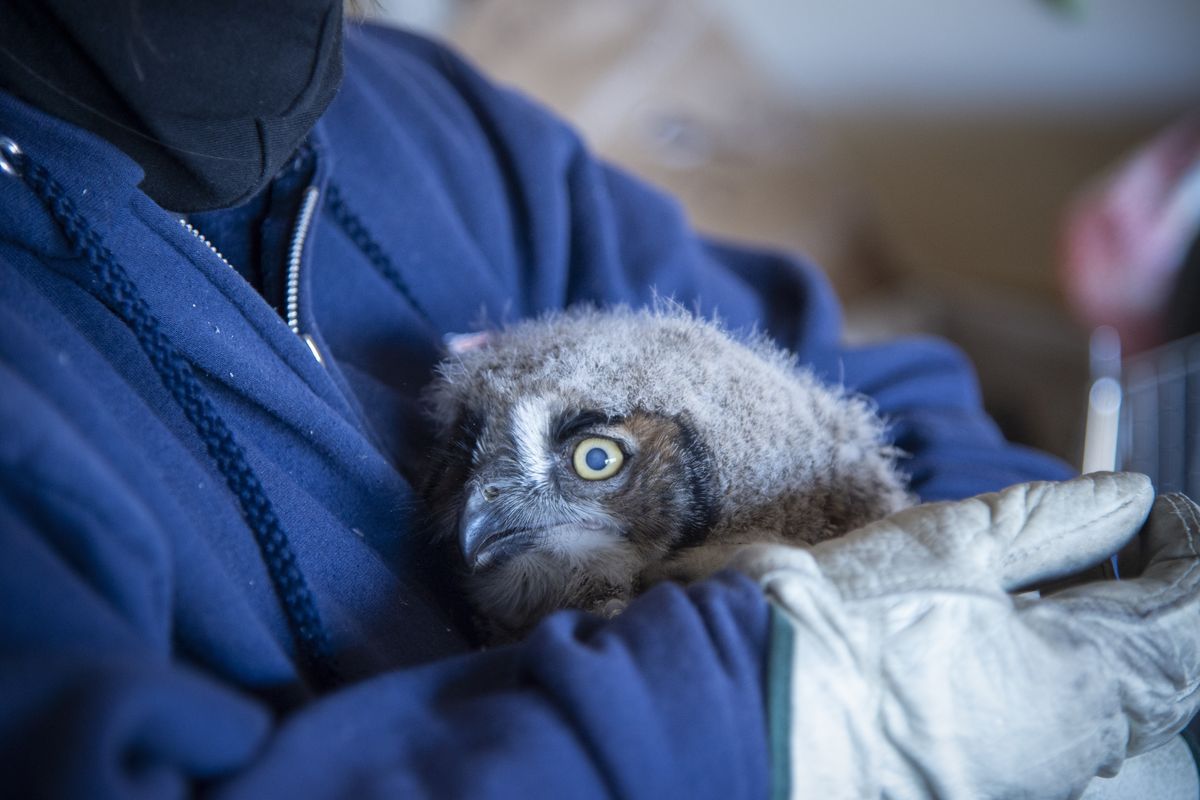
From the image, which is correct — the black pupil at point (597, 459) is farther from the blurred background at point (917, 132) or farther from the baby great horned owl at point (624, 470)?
the blurred background at point (917, 132)

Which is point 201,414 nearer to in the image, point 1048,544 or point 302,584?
point 302,584

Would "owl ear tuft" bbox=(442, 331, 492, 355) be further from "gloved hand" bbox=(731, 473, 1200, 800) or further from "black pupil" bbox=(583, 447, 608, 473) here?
"gloved hand" bbox=(731, 473, 1200, 800)

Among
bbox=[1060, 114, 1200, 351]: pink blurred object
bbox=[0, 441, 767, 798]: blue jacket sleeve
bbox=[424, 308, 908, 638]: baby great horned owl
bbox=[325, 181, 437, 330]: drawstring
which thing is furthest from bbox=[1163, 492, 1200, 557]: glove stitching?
bbox=[1060, 114, 1200, 351]: pink blurred object

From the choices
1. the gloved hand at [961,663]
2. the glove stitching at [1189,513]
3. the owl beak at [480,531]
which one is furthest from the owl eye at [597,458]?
the glove stitching at [1189,513]

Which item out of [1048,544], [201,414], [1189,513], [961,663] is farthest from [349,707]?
[1189,513]

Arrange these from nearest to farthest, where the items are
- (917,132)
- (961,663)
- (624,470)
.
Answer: (961,663), (624,470), (917,132)

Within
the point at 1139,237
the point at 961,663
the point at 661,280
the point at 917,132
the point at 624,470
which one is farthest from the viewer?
the point at 917,132
